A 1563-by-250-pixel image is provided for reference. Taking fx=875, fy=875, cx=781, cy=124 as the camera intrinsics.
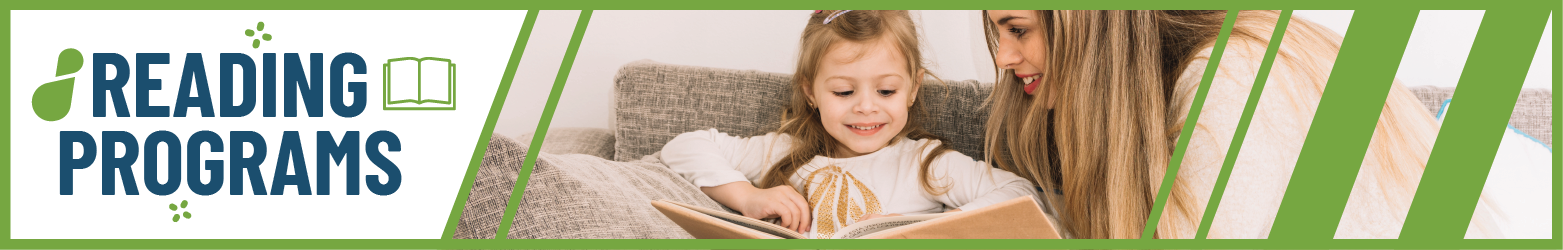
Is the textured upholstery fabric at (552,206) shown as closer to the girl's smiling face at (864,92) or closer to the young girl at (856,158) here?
the young girl at (856,158)

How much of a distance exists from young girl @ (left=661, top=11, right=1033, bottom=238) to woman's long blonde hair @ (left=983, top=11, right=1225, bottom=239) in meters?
0.15

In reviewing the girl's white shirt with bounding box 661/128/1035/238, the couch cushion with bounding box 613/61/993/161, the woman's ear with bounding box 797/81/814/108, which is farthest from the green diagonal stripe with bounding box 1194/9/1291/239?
the couch cushion with bounding box 613/61/993/161

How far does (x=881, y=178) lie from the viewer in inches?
50.9

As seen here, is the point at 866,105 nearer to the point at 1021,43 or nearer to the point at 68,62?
the point at 1021,43

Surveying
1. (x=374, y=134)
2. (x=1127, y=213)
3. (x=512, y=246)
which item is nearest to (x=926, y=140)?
(x=1127, y=213)

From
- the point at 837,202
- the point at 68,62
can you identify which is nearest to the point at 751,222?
the point at 837,202

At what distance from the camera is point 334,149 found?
1.19 m

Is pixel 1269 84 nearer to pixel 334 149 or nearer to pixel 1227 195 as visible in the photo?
pixel 1227 195

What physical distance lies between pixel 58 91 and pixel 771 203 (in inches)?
39.4

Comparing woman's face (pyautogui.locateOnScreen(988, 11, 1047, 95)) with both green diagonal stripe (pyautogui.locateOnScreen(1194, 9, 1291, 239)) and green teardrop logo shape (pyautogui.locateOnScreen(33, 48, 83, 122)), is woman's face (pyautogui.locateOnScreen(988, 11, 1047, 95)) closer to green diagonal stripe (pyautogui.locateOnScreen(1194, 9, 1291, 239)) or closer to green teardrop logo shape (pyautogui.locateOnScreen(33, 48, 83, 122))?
green diagonal stripe (pyautogui.locateOnScreen(1194, 9, 1291, 239))

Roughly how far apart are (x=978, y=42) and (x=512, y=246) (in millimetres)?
791

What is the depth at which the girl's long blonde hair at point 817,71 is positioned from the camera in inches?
48.9

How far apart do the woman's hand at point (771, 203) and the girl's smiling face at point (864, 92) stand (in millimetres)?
122

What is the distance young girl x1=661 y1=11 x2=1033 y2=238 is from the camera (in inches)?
48.7
